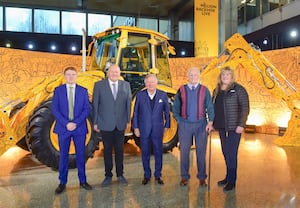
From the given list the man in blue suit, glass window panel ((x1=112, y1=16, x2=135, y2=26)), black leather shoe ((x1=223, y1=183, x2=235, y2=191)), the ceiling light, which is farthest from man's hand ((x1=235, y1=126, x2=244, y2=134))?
glass window panel ((x1=112, y1=16, x2=135, y2=26))

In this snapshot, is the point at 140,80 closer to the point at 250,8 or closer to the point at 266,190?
the point at 266,190

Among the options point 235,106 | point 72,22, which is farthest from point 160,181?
point 72,22

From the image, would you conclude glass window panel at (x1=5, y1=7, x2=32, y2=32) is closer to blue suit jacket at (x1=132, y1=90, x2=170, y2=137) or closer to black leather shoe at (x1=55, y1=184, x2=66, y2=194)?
blue suit jacket at (x1=132, y1=90, x2=170, y2=137)

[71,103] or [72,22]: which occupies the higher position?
[72,22]

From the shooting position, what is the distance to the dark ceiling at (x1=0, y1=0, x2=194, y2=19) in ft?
50.4

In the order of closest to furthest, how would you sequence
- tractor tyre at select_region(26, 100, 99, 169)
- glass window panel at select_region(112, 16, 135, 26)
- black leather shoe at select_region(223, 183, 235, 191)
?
black leather shoe at select_region(223, 183, 235, 191) < tractor tyre at select_region(26, 100, 99, 169) < glass window panel at select_region(112, 16, 135, 26)

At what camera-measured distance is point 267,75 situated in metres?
7.15

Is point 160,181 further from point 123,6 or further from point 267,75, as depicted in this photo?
point 123,6

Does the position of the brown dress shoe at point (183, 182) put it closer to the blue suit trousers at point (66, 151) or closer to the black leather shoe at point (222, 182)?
the black leather shoe at point (222, 182)

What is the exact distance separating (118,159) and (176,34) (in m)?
14.6

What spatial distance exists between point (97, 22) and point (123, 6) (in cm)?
158

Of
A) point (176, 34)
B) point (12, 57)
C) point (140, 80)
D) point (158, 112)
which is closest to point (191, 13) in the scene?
point (176, 34)

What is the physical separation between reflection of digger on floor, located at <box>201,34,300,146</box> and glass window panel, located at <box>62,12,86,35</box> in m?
10.6

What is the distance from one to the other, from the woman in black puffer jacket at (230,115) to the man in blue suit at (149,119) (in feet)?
2.32
